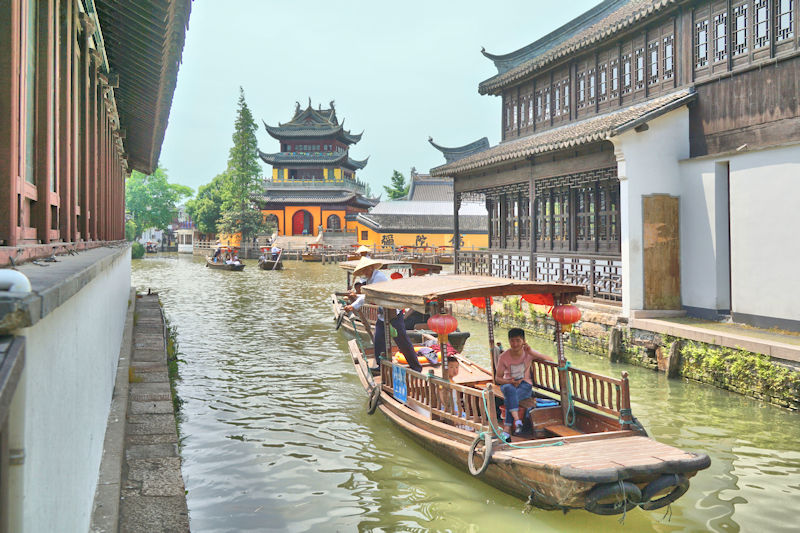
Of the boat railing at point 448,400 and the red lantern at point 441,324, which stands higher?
the red lantern at point 441,324

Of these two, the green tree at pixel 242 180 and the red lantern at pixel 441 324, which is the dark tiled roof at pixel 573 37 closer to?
the red lantern at pixel 441 324

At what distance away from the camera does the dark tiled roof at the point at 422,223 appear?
1858 inches

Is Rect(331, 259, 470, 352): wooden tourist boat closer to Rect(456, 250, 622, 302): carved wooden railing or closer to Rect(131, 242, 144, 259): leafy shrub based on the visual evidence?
Rect(456, 250, 622, 302): carved wooden railing

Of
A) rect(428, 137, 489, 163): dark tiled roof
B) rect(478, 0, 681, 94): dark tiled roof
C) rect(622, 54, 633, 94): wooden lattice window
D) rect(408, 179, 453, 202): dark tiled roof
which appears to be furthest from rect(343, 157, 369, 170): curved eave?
rect(622, 54, 633, 94): wooden lattice window

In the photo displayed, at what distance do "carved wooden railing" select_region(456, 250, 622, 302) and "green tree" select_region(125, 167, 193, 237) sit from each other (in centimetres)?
5614

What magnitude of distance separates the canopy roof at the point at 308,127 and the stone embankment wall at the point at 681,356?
143ft

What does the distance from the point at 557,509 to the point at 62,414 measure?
4105 mm

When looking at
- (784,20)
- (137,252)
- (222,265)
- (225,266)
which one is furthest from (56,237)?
(137,252)

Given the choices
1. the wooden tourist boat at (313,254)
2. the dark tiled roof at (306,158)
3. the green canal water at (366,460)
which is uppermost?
the dark tiled roof at (306,158)

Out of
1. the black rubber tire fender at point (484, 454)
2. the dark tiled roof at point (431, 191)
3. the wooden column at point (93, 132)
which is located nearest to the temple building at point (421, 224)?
the dark tiled roof at point (431, 191)

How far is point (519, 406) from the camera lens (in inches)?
261

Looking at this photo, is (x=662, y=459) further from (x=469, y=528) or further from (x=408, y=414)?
(x=408, y=414)

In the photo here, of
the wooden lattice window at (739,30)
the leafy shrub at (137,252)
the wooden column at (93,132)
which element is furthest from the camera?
the leafy shrub at (137,252)

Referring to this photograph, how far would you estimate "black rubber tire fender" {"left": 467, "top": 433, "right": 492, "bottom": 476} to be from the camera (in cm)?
544
